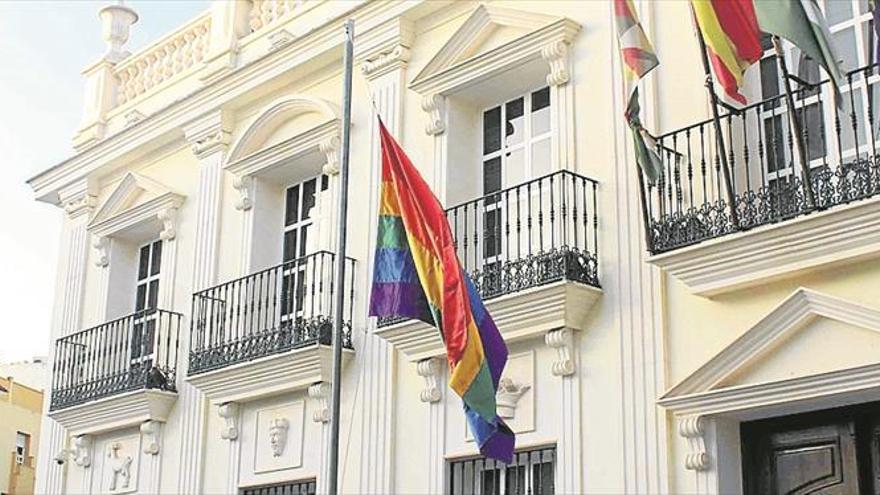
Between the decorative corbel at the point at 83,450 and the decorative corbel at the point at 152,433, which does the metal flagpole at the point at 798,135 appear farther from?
the decorative corbel at the point at 83,450

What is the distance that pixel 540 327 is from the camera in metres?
10.2

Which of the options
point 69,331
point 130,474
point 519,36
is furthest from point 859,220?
point 69,331

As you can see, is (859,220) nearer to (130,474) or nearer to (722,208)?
(722,208)

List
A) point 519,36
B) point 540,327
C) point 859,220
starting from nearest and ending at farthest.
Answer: point 859,220 → point 540,327 → point 519,36

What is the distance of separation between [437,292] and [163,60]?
7.78 m

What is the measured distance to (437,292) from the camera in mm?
9359

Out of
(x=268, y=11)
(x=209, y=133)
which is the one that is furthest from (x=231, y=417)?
(x=268, y=11)

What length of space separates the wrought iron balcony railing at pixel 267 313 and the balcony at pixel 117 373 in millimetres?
597

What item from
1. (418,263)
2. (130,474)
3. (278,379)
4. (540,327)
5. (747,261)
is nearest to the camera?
(747,261)

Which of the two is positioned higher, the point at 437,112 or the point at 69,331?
the point at 437,112

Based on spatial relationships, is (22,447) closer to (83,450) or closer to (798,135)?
(83,450)

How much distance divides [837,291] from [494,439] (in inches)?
92.8

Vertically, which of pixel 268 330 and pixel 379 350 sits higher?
pixel 268 330

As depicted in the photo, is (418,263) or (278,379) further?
(278,379)
